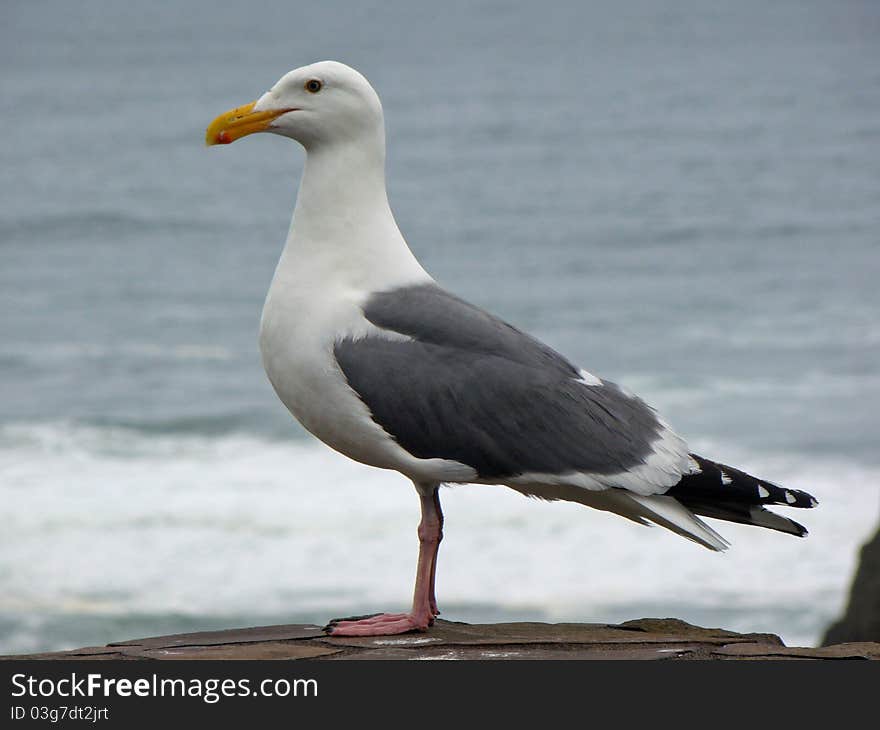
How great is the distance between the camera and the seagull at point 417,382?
17.4 ft

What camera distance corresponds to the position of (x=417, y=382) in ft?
17.4

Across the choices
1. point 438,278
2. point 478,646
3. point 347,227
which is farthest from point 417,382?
point 438,278

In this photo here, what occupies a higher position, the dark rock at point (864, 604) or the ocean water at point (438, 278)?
the ocean water at point (438, 278)

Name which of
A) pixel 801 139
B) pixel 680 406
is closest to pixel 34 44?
pixel 801 139

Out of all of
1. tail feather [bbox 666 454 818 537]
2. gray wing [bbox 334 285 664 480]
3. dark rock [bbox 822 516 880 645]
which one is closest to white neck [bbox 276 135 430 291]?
gray wing [bbox 334 285 664 480]

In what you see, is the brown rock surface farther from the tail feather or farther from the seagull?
the tail feather

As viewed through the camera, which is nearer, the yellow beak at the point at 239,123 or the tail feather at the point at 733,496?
the tail feather at the point at 733,496

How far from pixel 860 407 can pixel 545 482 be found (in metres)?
12.5

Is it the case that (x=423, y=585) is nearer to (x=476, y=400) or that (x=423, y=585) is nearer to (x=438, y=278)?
(x=476, y=400)

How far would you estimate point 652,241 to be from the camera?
27.0 m

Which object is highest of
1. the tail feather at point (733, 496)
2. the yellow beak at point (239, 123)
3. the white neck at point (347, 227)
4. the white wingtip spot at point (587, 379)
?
the yellow beak at point (239, 123)

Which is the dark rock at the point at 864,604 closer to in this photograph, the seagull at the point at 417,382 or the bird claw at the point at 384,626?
the seagull at the point at 417,382

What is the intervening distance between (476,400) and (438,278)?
1865cm

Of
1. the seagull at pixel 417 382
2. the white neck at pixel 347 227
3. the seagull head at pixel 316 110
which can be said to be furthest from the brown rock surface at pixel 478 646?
the seagull head at pixel 316 110
